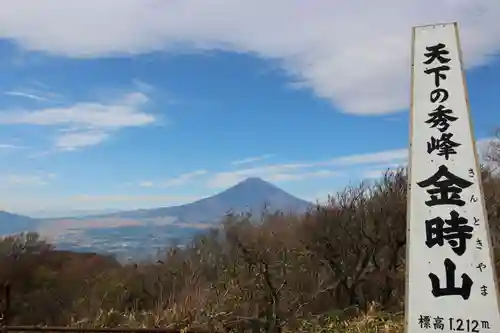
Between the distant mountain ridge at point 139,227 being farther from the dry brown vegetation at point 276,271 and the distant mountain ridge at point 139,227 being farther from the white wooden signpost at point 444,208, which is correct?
the white wooden signpost at point 444,208

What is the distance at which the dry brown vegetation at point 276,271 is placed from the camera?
8.60 m

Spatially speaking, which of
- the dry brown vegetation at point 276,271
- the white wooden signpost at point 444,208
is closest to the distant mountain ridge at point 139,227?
the dry brown vegetation at point 276,271

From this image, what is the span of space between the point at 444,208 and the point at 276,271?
766cm

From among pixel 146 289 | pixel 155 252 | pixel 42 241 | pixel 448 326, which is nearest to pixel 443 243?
pixel 448 326

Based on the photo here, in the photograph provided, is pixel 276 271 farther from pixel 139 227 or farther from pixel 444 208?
pixel 139 227

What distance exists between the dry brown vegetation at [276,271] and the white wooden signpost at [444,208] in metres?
4.53

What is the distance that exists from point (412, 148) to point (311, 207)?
35.0 feet

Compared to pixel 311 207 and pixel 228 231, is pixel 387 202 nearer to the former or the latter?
pixel 311 207

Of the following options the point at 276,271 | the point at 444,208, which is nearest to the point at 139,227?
the point at 276,271

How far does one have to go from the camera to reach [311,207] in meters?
13.9

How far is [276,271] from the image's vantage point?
10.5 metres

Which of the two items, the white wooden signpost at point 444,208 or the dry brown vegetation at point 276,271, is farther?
the dry brown vegetation at point 276,271

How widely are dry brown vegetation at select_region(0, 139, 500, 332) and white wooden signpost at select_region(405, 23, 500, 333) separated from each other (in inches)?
178

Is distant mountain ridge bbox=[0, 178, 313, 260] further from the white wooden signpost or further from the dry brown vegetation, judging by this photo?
the white wooden signpost
